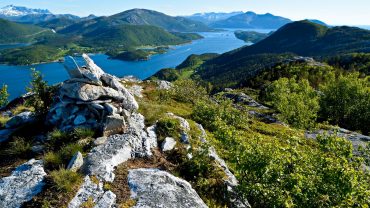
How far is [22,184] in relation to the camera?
17.9 metres

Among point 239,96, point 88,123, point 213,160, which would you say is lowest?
point 239,96

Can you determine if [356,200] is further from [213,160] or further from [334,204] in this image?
[213,160]

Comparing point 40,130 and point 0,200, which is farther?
point 40,130

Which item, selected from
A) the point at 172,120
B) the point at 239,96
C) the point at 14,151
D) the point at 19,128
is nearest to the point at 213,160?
the point at 172,120

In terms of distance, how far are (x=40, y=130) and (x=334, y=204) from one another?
916 inches

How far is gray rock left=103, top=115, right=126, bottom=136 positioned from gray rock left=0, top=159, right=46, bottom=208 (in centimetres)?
556

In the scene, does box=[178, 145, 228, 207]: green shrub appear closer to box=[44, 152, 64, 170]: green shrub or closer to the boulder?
box=[44, 152, 64, 170]: green shrub

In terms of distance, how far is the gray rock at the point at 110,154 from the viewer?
19016 mm

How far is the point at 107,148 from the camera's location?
21.5 m

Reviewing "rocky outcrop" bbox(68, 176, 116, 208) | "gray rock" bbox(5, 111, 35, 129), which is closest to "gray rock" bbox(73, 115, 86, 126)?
"gray rock" bbox(5, 111, 35, 129)

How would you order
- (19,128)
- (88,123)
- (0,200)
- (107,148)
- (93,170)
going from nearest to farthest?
(0,200), (93,170), (107,148), (88,123), (19,128)

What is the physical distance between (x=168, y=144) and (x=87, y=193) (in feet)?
28.8

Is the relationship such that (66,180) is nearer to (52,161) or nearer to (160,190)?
(52,161)

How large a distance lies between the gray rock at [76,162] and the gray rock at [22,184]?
1646 millimetres
